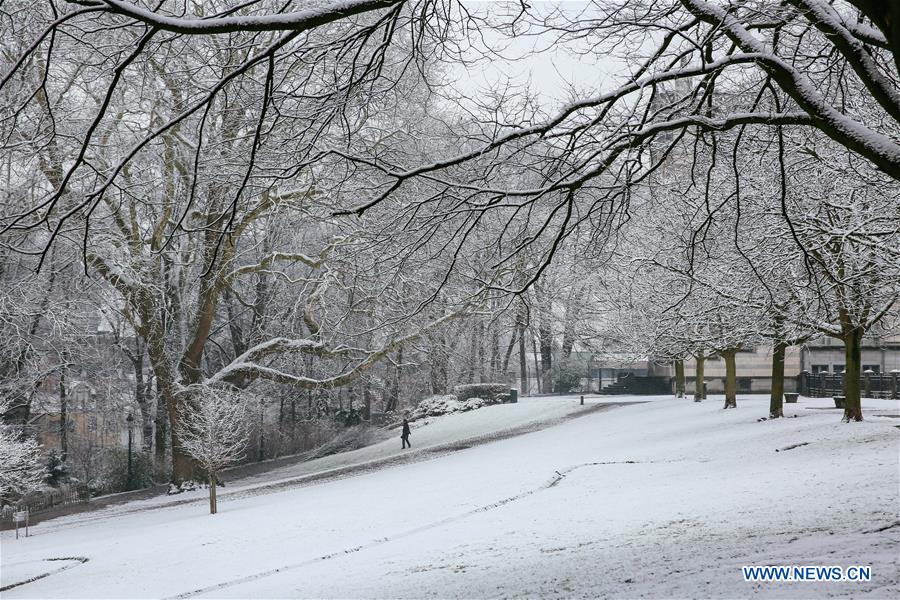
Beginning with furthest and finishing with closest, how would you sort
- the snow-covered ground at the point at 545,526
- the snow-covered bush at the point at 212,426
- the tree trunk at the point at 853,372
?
the snow-covered bush at the point at 212,426
the tree trunk at the point at 853,372
the snow-covered ground at the point at 545,526

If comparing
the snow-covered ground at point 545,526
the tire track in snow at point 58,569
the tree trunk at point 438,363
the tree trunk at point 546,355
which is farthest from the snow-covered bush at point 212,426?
the tree trunk at point 546,355

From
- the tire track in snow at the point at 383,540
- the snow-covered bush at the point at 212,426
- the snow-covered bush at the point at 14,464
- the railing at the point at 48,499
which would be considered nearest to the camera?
the tire track in snow at the point at 383,540

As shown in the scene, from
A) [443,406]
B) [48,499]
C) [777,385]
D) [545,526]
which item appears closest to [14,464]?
[48,499]

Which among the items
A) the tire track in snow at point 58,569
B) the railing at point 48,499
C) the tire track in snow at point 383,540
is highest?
the tire track in snow at point 383,540

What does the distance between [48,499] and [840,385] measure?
29506 mm

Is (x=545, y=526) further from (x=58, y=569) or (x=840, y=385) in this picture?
(x=840, y=385)

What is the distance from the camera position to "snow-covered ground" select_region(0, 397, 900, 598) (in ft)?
23.7

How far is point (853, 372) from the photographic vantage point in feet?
60.8

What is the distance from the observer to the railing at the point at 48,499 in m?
24.1

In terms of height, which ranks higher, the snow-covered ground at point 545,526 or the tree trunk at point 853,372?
the tree trunk at point 853,372

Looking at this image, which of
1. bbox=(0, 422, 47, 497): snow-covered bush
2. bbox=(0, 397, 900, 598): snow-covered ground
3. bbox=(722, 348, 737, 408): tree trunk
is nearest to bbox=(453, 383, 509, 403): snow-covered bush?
bbox=(0, 397, 900, 598): snow-covered ground

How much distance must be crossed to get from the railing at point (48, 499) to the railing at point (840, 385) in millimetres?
26579

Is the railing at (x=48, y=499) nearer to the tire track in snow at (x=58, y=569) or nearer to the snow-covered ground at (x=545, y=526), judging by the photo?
the snow-covered ground at (x=545, y=526)

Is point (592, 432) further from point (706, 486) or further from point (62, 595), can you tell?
point (62, 595)
